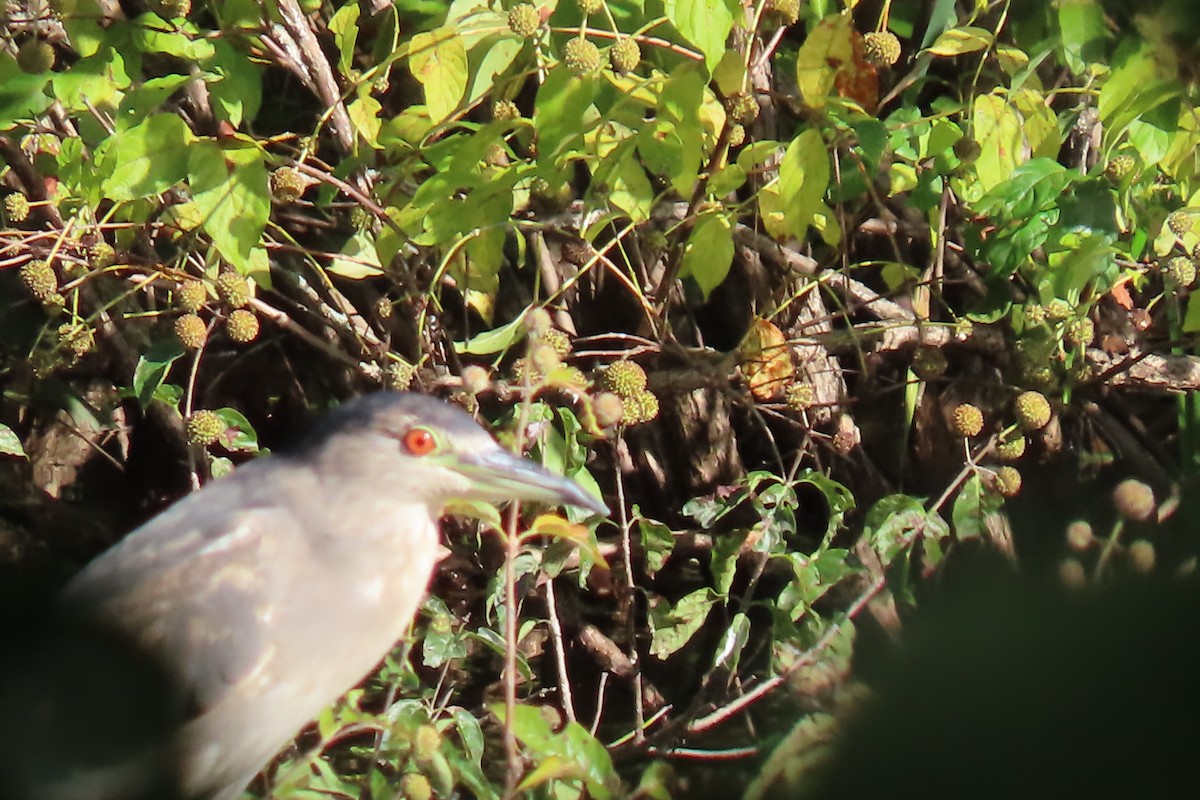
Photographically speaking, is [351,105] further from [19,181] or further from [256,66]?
[19,181]

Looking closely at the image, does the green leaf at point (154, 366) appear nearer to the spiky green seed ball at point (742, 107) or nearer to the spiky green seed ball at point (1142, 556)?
the spiky green seed ball at point (742, 107)

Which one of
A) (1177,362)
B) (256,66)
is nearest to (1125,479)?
(1177,362)

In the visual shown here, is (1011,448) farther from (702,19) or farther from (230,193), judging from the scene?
(230,193)

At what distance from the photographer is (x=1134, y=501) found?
2.23m

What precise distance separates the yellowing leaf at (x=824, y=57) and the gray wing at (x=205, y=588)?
1228 mm

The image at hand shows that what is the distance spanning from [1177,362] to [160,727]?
8.46 ft

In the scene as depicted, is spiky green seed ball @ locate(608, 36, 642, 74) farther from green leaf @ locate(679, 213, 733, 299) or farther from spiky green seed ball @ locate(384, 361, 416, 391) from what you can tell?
spiky green seed ball @ locate(384, 361, 416, 391)

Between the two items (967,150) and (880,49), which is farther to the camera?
(967,150)

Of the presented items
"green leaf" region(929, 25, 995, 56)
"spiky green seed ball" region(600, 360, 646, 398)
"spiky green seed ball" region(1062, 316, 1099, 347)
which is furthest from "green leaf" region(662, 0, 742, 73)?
"spiky green seed ball" region(1062, 316, 1099, 347)

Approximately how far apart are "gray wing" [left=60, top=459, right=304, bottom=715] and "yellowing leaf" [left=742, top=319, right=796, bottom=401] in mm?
1289

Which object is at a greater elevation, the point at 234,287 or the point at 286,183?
the point at 286,183

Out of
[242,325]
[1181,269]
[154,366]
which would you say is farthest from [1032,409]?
[154,366]

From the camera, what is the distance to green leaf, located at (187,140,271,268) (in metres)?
2.54

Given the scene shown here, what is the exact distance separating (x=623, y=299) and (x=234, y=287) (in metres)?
1.06
